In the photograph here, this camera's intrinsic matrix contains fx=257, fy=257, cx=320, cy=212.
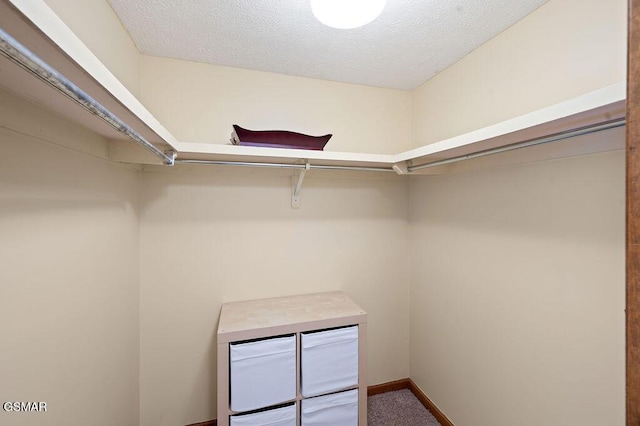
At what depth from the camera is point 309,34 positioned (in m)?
1.36

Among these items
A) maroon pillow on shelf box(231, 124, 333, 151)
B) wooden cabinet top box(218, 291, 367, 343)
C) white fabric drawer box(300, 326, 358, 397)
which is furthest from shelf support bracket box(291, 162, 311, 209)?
white fabric drawer box(300, 326, 358, 397)

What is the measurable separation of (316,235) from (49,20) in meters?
1.60

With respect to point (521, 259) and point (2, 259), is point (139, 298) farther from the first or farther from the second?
point (521, 259)

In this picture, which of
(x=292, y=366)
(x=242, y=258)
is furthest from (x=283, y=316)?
(x=242, y=258)

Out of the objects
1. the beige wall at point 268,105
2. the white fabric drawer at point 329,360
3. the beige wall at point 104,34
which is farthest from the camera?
the beige wall at point 268,105

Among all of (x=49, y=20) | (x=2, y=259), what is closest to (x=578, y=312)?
(x=49, y=20)

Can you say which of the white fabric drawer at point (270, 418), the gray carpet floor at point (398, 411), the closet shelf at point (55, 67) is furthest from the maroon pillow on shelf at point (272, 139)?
the gray carpet floor at point (398, 411)

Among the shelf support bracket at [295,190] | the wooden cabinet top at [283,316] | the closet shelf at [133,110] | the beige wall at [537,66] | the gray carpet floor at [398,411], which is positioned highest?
the beige wall at [537,66]

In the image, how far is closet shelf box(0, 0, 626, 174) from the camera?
45cm

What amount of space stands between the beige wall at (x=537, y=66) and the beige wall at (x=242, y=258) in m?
0.72

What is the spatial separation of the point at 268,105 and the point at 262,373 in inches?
64.2

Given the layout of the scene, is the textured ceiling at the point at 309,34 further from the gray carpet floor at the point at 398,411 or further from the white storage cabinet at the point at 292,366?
the gray carpet floor at the point at 398,411

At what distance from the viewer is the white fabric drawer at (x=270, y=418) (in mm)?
1338

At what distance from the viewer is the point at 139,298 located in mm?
1570
